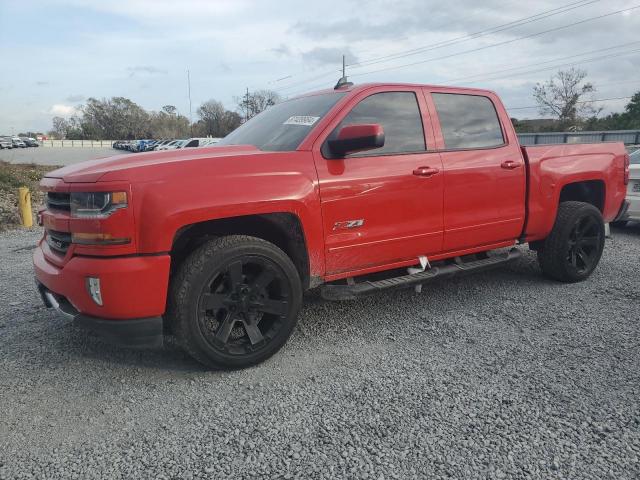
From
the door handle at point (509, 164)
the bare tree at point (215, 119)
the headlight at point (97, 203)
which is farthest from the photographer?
the bare tree at point (215, 119)

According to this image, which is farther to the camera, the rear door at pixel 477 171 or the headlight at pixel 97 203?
the rear door at pixel 477 171

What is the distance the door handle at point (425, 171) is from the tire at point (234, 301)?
1261 mm

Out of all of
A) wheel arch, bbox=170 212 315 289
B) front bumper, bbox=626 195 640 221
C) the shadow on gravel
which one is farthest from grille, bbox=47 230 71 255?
front bumper, bbox=626 195 640 221

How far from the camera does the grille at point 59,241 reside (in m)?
2.91

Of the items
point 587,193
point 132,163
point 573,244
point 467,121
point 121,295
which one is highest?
point 467,121

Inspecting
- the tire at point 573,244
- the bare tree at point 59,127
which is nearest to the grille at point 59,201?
the tire at point 573,244

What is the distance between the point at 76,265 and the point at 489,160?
10.9 feet

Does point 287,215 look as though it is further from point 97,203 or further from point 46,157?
point 46,157

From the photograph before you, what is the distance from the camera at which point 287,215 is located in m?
3.21

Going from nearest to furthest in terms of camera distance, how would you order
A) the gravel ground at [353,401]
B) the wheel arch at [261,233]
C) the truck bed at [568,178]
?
the gravel ground at [353,401] < the wheel arch at [261,233] < the truck bed at [568,178]

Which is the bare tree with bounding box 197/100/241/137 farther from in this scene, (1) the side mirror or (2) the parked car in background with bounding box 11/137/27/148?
(1) the side mirror

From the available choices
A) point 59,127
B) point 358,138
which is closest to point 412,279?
point 358,138

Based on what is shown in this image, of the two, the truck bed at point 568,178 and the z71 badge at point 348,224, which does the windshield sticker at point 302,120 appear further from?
the truck bed at point 568,178

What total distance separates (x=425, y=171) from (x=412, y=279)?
0.85 m
